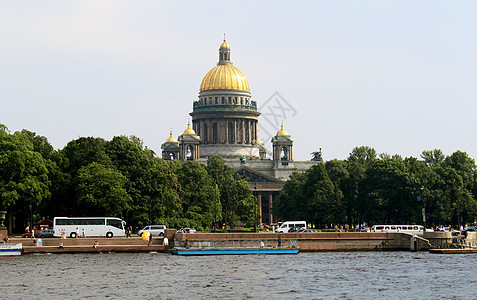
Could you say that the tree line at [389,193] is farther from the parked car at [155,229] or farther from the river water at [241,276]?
the river water at [241,276]

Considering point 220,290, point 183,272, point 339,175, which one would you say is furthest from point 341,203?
point 220,290

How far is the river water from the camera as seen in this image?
5734 centimetres

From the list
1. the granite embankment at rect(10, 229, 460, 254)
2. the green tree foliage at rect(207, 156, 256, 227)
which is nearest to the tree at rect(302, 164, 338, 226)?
the green tree foliage at rect(207, 156, 256, 227)

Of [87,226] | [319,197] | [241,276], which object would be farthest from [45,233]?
[319,197]

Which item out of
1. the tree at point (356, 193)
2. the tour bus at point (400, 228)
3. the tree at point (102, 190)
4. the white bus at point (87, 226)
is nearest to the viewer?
the white bus at point (87, 226)

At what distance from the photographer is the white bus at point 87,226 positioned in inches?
3610

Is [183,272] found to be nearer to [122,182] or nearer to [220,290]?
[220,290]

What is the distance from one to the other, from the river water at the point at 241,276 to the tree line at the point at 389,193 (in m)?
34.3

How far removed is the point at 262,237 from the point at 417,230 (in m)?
19.3

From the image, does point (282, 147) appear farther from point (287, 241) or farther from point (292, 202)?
point (287, 241)

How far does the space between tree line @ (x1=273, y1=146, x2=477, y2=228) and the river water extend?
34.3m

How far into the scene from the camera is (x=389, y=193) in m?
119

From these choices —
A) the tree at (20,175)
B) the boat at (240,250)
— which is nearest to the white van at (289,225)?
the boat at (240,250)

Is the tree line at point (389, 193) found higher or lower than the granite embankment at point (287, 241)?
higher
